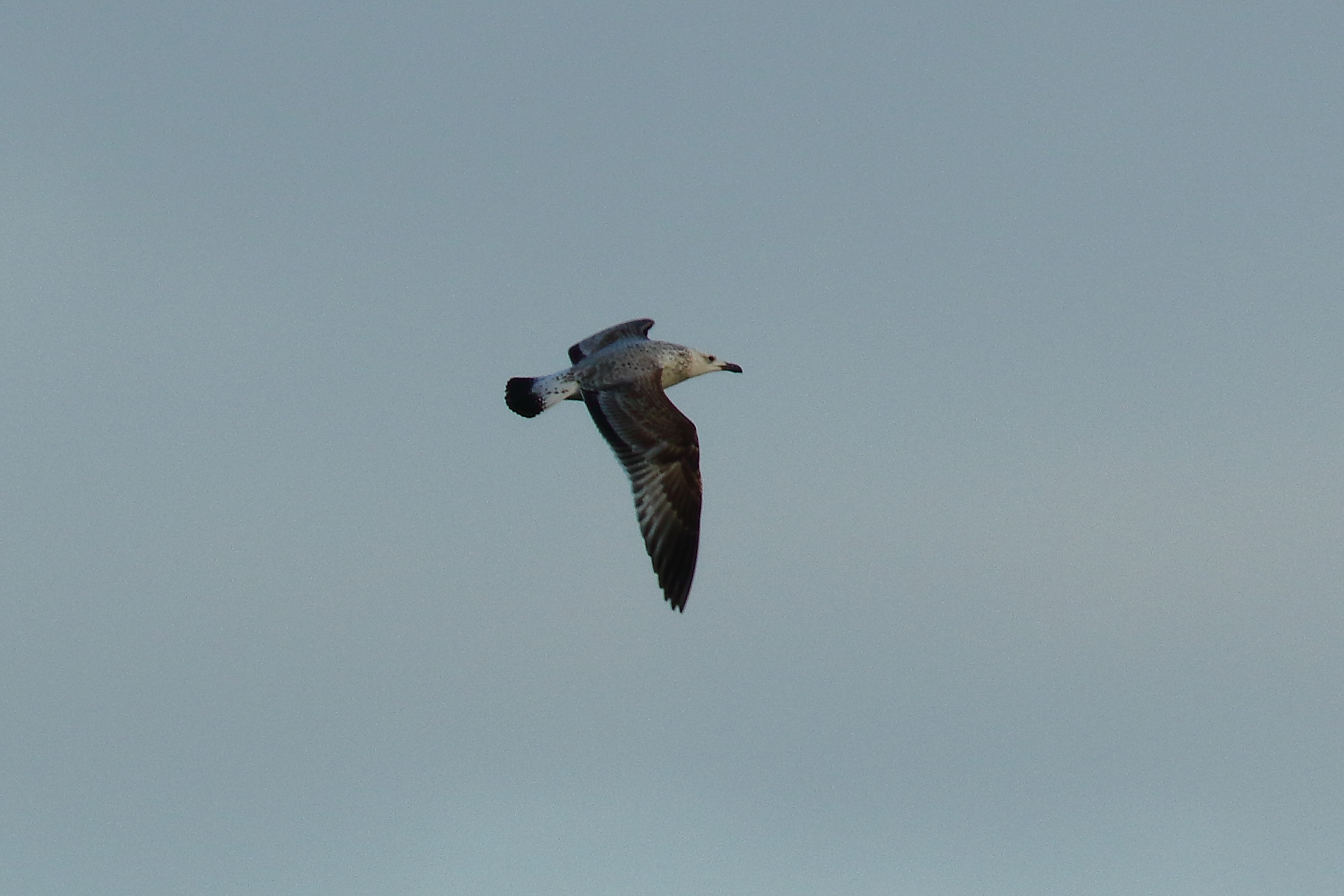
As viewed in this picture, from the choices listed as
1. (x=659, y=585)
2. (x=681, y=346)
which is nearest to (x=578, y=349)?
(x=681, y=346)

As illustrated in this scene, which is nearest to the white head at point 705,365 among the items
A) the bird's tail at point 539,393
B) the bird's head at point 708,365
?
the bird's head at point 708,365

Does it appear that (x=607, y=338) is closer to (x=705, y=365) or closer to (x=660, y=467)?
(x=705, y=365)

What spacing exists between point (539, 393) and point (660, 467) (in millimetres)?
1705

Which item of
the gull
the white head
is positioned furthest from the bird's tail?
the white head

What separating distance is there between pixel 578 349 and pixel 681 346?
157cm

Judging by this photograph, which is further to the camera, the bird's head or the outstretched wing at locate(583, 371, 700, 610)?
the bird's head

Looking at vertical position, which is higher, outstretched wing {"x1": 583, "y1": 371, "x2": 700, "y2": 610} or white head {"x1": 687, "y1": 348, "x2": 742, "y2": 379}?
white head {"x1": 687, "y1": 348, "x2": 742, "y2": 379}

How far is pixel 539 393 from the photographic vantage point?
2188 centimetres

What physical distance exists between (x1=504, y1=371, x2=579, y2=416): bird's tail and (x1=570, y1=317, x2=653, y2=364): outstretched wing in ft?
4.17

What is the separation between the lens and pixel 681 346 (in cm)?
2289

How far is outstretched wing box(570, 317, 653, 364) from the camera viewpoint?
23.6 m

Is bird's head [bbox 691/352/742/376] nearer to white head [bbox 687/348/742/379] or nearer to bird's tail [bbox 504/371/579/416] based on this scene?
white head [bbox 687/348/742/379]

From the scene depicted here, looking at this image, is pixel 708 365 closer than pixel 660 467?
No

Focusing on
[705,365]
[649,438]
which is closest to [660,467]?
[649,438]
